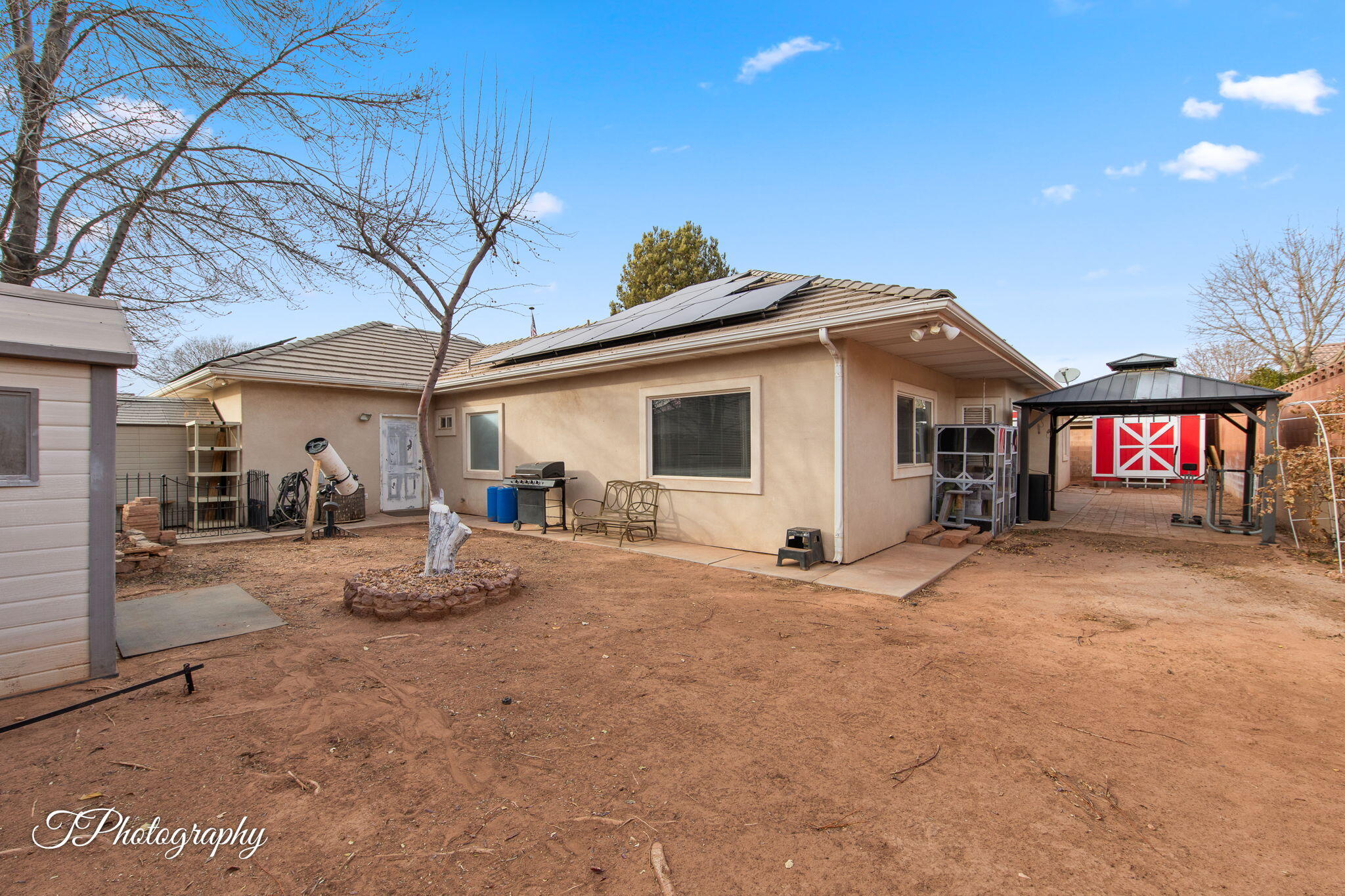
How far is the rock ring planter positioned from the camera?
4559 millimetres

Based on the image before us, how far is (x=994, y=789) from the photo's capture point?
7.59 ft

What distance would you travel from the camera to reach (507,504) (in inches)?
381

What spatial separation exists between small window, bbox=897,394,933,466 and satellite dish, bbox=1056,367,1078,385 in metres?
4.70

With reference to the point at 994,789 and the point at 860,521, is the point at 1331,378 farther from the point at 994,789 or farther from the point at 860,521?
the point at 994,789

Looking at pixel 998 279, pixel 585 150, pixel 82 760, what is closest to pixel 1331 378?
pixel 998 279

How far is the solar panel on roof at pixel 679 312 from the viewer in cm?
739

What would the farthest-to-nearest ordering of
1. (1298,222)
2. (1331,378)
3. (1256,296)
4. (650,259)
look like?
(650,259) → (1256,296) → (1298,222) → (1331,378)

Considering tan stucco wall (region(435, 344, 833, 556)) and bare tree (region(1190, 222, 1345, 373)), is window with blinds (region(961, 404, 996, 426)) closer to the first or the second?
tan stucco wall (region(435, 344, 833, 556))

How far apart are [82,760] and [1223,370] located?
3593 cm

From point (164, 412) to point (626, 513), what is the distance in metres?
9.48

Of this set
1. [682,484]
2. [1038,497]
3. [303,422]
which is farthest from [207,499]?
[1038,497]

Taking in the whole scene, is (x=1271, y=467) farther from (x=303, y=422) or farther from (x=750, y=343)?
(x=303, y=422)

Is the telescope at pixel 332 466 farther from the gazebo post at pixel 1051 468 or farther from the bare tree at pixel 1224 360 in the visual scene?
the bare tree at pixel 1224 360

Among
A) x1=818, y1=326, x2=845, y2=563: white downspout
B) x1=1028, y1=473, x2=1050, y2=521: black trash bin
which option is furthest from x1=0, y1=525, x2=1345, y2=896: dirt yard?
x1=1028, y1=473, x2=1050, y2=521: black trash bin
